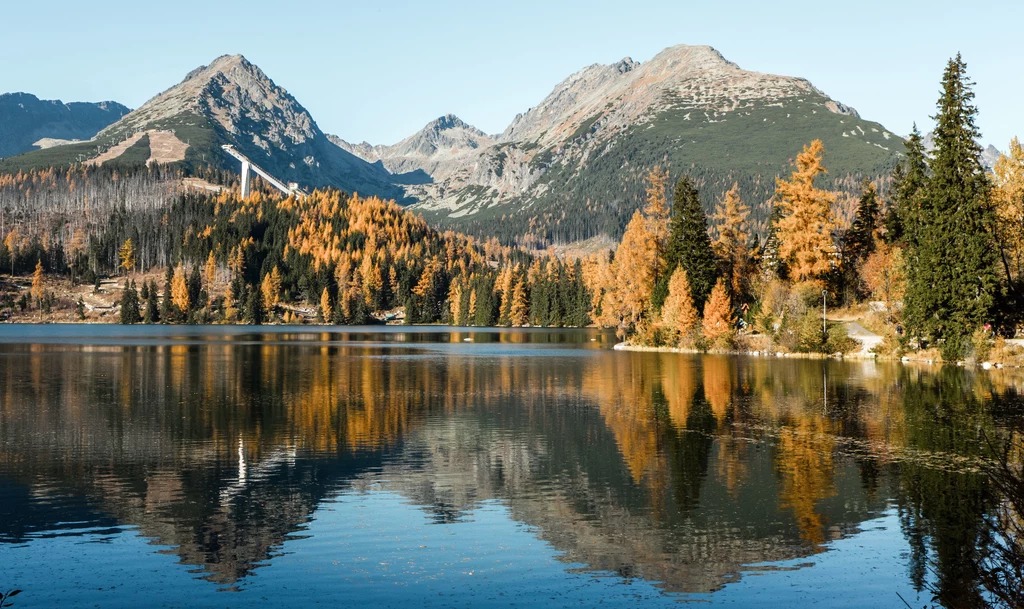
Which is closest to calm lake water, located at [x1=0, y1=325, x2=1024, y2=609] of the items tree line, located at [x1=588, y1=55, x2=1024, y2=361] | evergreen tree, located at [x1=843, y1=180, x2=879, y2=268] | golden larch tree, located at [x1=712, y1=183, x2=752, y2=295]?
tree line, located at [x1=588, y1=55, x2=1024, y2=361]

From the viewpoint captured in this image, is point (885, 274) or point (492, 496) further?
point (885, 274)

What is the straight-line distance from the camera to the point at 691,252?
359 ft

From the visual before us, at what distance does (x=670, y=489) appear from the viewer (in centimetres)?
2786

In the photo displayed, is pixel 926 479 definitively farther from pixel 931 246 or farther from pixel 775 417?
pixel 931 246

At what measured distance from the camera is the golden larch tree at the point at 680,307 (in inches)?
4099

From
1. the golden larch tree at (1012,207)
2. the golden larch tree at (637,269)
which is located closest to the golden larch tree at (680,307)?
the golden larch tree at (637,269)

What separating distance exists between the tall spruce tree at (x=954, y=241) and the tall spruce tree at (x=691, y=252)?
1198 inches

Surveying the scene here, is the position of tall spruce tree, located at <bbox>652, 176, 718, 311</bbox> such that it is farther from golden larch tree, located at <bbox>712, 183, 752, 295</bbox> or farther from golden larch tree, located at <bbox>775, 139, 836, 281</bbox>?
golden larch tree, located at <bbox>775, 139, 836, 281</bbox>

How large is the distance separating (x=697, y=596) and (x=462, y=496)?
10.7 meters

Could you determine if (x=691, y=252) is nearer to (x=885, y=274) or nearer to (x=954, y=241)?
(x=885, y=274)

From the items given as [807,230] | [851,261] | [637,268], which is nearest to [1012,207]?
[807,230]

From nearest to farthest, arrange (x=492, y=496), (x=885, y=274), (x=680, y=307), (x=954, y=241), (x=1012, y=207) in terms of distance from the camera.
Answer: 1. (x=492, y=496)
2. (x=954, y=241)
3. (x=1012, y=207)
4. (x=885, y=274)
5. (x=680, y=307)

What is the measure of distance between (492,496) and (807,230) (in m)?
84.8

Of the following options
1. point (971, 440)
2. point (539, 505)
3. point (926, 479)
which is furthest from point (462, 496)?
point (971, 440)
